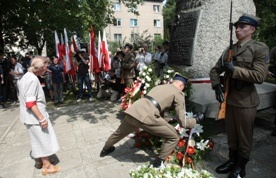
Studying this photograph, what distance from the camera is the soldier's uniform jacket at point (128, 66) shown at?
24.9 feet

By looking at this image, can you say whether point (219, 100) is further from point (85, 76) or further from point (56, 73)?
point (56, 73)

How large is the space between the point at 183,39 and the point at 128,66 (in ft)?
8.95

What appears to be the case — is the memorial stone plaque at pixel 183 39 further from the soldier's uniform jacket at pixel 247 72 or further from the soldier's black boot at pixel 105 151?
the soldier's black boot at pixel 105 151

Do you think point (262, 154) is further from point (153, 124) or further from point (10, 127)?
point (10, 127)

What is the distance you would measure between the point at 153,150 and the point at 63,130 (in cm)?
251

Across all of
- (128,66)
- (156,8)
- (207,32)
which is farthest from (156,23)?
(207,32)

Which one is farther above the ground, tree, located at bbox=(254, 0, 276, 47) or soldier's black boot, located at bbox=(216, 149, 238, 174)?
tree, located at bbox=(254, 0, 276, 47)

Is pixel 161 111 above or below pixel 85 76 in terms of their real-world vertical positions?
above

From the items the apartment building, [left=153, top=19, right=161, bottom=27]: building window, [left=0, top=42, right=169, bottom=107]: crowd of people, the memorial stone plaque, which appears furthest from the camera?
[left=153, top=19, right=161, bottom=27]: building window

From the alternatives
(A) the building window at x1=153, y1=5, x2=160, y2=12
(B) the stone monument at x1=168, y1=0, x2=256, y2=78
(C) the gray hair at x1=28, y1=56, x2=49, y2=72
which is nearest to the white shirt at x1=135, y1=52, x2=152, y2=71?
(B) the stone monument at x1=168, y1=0, x2=256, y2=78

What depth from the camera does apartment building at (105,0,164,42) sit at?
4116 cm

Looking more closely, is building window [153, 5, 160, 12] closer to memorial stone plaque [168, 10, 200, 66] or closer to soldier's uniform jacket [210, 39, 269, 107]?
memorial stone plaque [168, 10, 200, 66]

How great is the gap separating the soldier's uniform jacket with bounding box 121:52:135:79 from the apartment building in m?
33.6

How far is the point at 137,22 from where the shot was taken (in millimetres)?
42562
